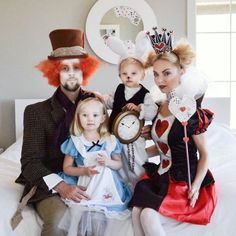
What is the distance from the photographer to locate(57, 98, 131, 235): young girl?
136 cm

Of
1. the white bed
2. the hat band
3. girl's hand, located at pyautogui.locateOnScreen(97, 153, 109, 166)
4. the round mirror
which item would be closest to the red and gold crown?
the hat band

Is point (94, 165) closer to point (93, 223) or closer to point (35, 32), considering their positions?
point (93, 223)

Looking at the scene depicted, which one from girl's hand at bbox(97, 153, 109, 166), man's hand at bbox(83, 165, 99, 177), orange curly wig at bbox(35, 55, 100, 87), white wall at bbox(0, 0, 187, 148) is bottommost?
man's hand at bbox(83, 165, 99, 177)

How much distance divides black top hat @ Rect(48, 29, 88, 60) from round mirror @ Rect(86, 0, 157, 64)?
143cm

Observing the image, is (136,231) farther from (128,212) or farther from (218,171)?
(218,171)

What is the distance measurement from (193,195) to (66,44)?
28.7 inches

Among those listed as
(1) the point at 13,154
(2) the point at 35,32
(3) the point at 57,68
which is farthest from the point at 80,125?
(2) the point at 35,32

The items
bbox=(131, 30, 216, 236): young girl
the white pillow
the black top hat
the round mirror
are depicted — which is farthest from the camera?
the round mirror

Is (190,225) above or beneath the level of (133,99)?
beneath

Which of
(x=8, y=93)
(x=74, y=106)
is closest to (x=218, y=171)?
(x=74, y=106)

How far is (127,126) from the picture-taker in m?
1.41

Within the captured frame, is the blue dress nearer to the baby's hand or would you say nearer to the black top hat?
the baby's hand

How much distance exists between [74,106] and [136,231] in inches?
21.3

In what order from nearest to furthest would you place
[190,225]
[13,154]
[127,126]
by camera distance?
[190,225]
[127,126]
[13,154]
